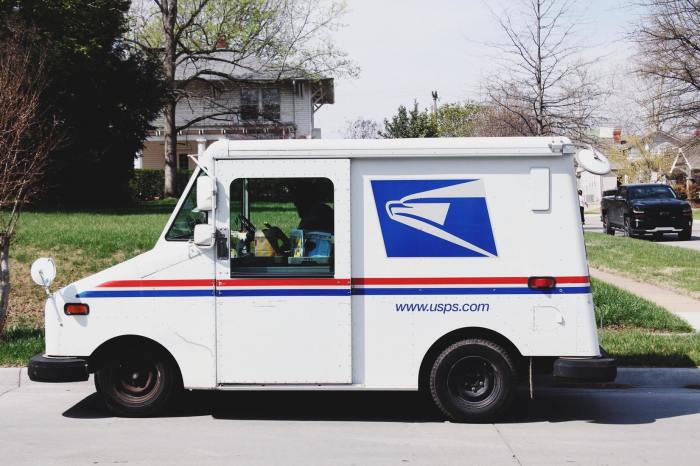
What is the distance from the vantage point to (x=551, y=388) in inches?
340

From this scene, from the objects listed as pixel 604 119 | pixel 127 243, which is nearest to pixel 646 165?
pixel 604 119

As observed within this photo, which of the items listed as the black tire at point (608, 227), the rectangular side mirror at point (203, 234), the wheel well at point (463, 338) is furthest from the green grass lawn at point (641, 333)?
the black tire at point (608, 227)

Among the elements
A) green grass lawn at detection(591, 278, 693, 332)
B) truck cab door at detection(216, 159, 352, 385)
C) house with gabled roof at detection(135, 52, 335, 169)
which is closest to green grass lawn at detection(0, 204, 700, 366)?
green grass lawn at detection(591, 278, 693, 332)

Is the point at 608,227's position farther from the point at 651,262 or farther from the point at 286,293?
the point at 286,293

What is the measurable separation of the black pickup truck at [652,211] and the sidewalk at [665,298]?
11.0 m

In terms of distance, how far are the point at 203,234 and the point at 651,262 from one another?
13865mm

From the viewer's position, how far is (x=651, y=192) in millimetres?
28266

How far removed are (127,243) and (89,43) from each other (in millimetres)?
13146

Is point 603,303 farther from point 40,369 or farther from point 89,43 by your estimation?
point 89,43

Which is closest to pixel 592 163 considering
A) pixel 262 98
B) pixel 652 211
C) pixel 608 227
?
pixel 652 211

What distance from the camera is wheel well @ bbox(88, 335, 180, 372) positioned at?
7.11 meters

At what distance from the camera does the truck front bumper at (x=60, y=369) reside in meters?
6.98

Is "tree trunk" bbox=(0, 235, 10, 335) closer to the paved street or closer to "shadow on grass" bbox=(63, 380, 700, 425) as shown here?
the paved street

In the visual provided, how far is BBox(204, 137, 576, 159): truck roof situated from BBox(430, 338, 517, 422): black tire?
5.15 ft
